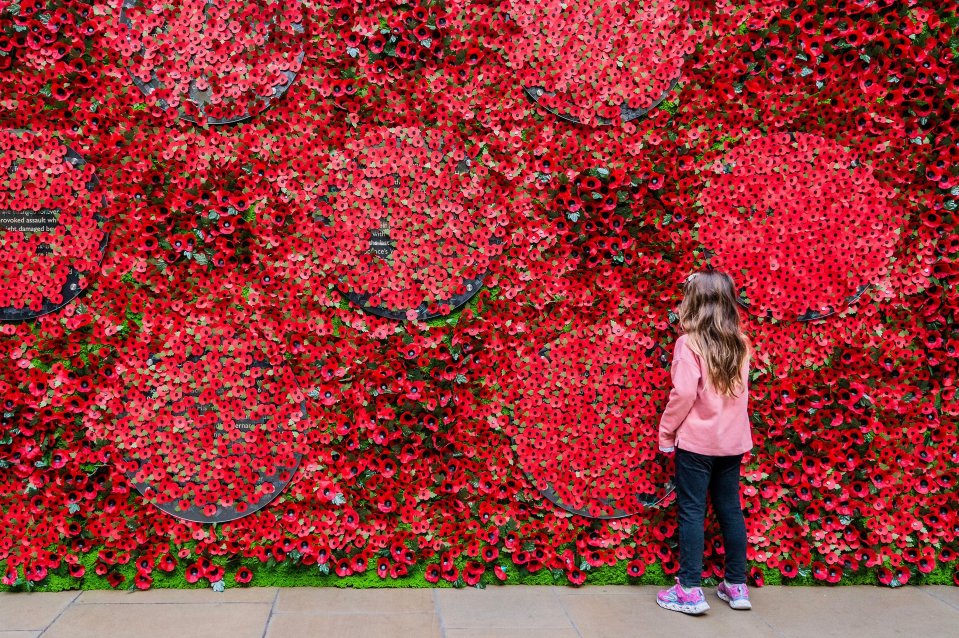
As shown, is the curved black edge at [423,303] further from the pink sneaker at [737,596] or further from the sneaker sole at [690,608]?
the pink sneaker at [737,596]

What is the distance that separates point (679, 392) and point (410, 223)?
150cm

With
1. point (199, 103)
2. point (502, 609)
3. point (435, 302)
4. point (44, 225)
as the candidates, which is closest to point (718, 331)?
point (435, 302)

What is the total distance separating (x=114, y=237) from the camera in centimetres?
331

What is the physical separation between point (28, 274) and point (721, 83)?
346cm

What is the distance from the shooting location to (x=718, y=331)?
3.15 meters

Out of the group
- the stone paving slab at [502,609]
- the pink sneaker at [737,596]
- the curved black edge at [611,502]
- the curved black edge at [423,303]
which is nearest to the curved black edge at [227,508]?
the curved black edge at [423,303]

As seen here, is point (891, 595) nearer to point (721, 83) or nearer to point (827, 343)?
point (827, 343)

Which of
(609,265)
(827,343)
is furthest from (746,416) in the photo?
(609,265)

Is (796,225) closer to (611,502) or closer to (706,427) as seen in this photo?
(706,427)

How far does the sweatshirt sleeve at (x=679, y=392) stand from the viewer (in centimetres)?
314

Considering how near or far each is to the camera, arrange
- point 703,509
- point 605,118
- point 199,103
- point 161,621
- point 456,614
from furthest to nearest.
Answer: point 605,118 → point 199,103 → point 703,509 → point 456,614 → point 161,621

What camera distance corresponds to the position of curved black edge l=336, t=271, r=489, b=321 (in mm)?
3389

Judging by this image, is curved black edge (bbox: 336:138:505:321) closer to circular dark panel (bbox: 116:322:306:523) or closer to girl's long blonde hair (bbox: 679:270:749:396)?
circular dark panel (bbox: 116:322:306:523)

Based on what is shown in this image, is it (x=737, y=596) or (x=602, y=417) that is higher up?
(x=602, y=417)
